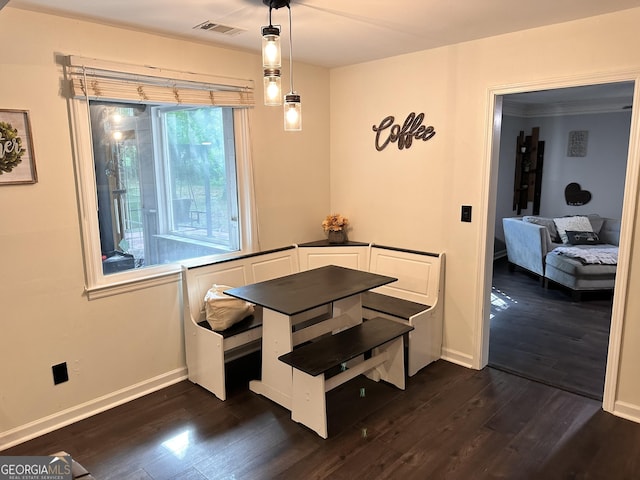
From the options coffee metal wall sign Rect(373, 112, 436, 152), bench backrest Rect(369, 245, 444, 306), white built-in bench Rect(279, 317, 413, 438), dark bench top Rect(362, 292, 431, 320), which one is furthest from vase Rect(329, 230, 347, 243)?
white built-in bench Rect(279, 317, 413, 438)

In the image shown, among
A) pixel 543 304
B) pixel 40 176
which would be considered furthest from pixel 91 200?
pixel 543 304

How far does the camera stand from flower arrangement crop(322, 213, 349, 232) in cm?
414

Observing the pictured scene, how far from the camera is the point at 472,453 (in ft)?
8.18

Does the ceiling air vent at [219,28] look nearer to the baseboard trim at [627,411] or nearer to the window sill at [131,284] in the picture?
the window sill at [131,284]

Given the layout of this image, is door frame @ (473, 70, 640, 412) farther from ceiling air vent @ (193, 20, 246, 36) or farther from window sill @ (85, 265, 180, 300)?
window sill @ (85, 265, 180, 300)

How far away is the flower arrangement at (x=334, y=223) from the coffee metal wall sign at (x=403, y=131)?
2.36ft

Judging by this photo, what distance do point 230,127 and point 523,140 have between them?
17.4 ft

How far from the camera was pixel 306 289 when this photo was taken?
305 centimetres

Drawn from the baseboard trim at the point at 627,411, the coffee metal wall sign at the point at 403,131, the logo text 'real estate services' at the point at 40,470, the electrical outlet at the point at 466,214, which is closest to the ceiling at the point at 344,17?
the coffee metal wall sign at the point at 403,131

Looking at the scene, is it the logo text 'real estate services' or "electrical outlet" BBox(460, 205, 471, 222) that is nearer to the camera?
the logo text 'real estate services'

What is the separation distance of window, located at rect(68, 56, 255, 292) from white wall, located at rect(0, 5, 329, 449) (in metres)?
0.12

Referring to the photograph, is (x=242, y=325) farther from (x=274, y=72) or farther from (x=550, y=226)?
(x=550, y=226)

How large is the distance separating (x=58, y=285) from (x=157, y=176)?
3.35 ft

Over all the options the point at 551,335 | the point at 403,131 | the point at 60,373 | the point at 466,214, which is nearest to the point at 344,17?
the point at 403,131
